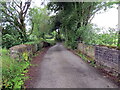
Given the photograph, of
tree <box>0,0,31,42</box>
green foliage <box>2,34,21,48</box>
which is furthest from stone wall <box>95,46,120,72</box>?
tree <box>0,0,31,42</box>

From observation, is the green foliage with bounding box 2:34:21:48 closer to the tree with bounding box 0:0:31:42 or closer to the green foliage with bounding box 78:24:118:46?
the tree with bounding box 0:0:31:42

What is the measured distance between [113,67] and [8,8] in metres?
11.2

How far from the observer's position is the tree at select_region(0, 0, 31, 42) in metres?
9.35

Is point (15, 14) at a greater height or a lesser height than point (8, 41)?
greater

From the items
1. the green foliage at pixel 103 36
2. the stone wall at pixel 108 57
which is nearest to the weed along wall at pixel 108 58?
the stone wall at pixel 108 57

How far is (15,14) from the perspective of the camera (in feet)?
33.9

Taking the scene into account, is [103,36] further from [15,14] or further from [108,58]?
[15,14]

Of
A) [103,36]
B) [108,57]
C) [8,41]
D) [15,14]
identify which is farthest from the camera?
[15,14]

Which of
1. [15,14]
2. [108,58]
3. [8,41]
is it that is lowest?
[108,58]

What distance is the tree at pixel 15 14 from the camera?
9.35 m

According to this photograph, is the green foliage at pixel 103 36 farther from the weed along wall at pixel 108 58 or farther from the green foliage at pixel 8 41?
the green foliage at pixel 8 41

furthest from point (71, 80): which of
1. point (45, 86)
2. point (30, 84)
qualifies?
point (30, 84)

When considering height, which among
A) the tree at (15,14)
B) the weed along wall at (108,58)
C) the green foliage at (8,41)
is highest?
the tree at (15,14)

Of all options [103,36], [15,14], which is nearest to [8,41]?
[15,14]
